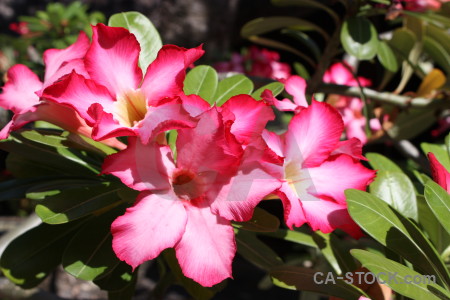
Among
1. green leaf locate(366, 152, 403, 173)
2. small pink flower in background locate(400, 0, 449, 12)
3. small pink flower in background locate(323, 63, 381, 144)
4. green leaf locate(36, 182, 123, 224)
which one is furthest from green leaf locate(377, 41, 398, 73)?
green leaf locate(36, 182, 123, 224)

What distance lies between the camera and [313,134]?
0.63 metres

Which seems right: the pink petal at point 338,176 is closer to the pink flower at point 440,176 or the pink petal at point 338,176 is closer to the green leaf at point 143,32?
the pink flower at point 440,176

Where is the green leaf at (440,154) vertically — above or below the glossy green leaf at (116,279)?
above

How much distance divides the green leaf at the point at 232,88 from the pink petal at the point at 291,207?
8.2 inches

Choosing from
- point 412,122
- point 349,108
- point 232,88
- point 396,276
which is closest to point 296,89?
point 232,88

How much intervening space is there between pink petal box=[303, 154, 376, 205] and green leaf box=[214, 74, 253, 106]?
0.61 feet

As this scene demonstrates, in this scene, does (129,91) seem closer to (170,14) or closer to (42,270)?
(42,270)

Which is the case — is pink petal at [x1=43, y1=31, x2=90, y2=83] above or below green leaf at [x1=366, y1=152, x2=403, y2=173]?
above

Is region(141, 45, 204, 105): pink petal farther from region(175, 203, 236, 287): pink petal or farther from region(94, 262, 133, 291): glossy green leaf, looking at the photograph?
region(94, 262, 133, 291): glossy green leaf

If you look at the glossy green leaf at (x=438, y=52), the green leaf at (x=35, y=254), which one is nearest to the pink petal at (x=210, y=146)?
the green leaf at (x=35, y=254)

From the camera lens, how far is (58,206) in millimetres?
622

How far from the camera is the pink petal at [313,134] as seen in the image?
0.62 m

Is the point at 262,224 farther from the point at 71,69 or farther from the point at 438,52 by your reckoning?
the point at 438,52

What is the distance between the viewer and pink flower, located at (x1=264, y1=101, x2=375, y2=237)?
2.01 feet
